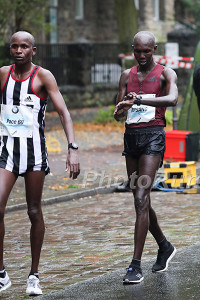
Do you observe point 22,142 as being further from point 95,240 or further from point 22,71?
point 95,240

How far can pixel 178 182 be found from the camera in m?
12.4

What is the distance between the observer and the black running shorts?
22.3 feet

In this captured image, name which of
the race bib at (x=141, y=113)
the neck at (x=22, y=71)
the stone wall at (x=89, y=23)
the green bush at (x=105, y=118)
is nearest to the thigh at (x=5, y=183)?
the neck at (x=22, y=71)

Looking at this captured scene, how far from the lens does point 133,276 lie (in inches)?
254

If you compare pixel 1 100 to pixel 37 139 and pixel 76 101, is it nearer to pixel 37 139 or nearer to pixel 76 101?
pixel 37 139

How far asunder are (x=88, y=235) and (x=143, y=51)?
289 centimetres

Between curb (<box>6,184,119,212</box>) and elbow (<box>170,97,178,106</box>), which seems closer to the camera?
elbow (<box>170,97,178,106</box>)

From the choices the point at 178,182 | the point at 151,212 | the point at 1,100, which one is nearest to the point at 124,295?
the point at 151,212

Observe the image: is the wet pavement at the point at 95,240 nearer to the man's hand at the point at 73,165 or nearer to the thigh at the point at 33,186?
the thigh at the point at 33,186

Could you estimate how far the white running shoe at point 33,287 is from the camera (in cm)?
622

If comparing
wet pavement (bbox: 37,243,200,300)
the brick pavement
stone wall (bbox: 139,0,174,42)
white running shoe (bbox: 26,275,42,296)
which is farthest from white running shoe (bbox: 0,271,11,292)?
stone wall (bbox: 139,0,174,42)

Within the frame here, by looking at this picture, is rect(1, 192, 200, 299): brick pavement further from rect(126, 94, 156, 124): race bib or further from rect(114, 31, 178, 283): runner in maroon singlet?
rect(126, 94, 156, 124): race bib

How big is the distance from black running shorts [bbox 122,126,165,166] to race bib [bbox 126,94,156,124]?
74 millimetres

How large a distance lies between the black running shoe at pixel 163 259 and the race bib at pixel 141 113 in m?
1.12
